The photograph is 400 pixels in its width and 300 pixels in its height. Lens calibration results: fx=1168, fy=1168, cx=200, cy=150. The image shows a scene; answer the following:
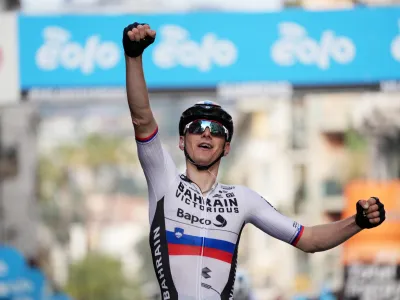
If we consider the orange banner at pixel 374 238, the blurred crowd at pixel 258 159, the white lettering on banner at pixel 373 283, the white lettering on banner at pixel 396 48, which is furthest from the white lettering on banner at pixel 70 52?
the orange banner at pixel 374 238

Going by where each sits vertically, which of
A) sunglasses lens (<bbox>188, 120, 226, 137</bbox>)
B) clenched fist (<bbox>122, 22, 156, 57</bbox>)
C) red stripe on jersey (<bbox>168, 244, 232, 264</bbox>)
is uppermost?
clenched fist (<bbox>122, 22, 156, 57</bbox>)

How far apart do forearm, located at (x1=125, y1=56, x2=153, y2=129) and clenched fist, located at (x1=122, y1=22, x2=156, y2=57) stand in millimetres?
71

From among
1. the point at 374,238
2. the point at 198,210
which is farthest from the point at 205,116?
the point at 374,238

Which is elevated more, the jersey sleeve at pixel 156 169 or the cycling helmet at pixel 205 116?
the cycling helmet at pixel 205 116

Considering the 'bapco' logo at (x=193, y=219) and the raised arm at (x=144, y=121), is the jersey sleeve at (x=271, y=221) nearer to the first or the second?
the 'bapco' logo at (x=193, y=219)

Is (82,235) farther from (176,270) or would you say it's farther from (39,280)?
(176,270)

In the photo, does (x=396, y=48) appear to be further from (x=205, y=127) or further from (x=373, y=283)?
(x=205, y=127)

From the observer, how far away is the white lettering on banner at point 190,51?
59.6ft

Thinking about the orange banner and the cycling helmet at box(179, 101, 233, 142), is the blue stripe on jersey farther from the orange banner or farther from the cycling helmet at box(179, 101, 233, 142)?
the orange banner

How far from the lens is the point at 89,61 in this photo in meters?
18.2

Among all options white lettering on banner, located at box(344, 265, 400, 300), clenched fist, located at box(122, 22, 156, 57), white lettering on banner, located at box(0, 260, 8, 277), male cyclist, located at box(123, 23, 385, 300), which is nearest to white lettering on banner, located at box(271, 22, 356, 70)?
white lettering on banner, located at box(344, 265, 400, 300)

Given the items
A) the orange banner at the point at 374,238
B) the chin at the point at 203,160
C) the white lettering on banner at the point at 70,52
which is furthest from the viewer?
the orange banner at the point at 374,238

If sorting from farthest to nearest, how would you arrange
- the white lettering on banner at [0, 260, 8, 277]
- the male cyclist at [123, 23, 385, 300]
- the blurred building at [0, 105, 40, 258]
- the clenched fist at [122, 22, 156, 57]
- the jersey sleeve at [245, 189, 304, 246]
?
the blurred building at [0, 105, 40, 258] → the white lettering on banner at [0, 260, 8, 277] → the jersey sleeve at [245, 189, 304, 246] → the male cyclist at [123, 23, 385, 300] → the clenched fist at [122, 22, 156, 57]

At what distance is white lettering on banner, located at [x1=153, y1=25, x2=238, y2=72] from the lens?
18156 millimetres
